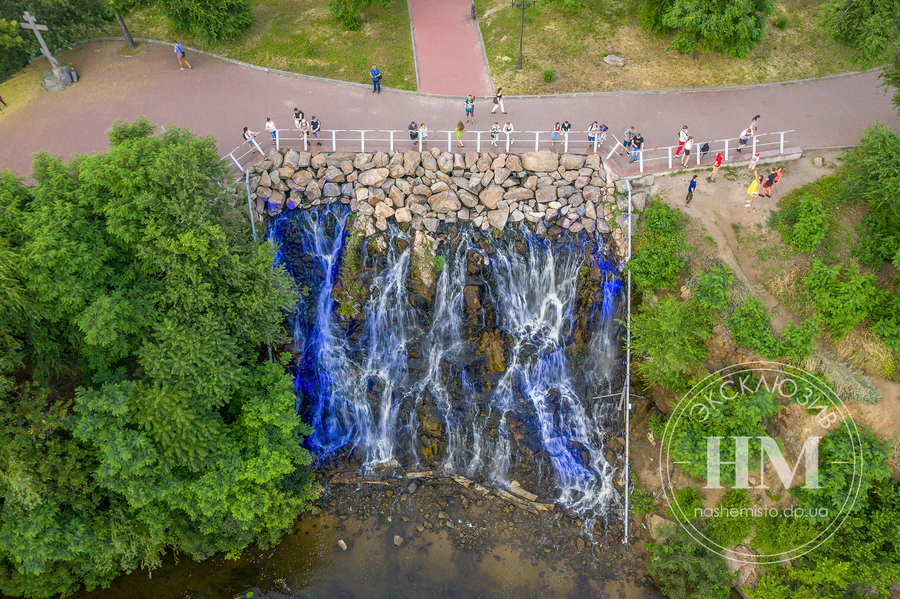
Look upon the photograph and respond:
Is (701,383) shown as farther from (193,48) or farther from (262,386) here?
(193,48)

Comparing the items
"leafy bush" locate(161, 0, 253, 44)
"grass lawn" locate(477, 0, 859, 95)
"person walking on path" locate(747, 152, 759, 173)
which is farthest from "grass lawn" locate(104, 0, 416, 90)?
"person walking on path" locate(747, 152, 759, 173)

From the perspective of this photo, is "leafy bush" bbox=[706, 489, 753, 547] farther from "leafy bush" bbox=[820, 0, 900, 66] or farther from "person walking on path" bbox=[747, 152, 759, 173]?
"leafy bush" bbox=[820, 0, 900, 66]

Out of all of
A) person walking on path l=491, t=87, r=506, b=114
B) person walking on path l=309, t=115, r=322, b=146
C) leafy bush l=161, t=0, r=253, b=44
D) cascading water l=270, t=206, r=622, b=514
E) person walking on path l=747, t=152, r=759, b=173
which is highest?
leafy bush l=161, t=0, r=253, b=44

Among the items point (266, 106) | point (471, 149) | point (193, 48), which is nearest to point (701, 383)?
point (471, 149)

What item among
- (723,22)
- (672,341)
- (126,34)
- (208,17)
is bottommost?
(672,341)

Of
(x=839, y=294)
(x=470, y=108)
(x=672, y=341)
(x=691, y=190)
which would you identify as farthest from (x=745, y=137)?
(x=470, y=108)

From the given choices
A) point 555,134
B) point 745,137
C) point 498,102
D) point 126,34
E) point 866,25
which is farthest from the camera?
point 126,34

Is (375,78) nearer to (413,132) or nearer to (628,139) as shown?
(413,132)
